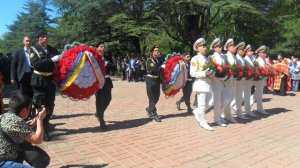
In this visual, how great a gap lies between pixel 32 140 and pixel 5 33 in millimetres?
61733

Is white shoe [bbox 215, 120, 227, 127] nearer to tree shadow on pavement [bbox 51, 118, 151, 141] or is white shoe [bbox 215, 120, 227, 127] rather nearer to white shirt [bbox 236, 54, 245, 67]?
white shirt [bbox 236, 54, 245, 67]

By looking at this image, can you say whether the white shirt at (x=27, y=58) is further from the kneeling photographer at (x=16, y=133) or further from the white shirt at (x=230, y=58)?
the white shirt at (x=230, y=58)

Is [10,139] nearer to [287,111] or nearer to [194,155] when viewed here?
[194,155]

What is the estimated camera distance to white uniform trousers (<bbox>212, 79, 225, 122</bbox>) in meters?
9.69

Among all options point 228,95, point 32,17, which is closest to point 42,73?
point 228,95

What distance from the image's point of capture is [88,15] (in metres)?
35.1

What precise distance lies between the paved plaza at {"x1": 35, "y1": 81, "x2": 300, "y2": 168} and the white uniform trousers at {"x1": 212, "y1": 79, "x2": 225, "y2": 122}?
1.51 feet

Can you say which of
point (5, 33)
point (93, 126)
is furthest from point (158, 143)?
point (5, 33)

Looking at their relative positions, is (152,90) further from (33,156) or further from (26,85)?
(33,156)

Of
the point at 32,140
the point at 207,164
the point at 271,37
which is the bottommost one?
the point at 207,164

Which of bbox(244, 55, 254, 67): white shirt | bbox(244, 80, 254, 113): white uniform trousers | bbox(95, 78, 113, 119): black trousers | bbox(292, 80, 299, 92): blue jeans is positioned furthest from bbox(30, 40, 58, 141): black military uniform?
bbox(292, 80, 299, 92): blue jeans

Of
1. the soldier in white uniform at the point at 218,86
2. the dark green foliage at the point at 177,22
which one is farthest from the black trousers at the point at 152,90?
the dark green foliage at the point at 177,22

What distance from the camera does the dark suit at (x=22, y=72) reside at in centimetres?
843

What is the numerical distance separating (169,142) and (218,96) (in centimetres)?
223
